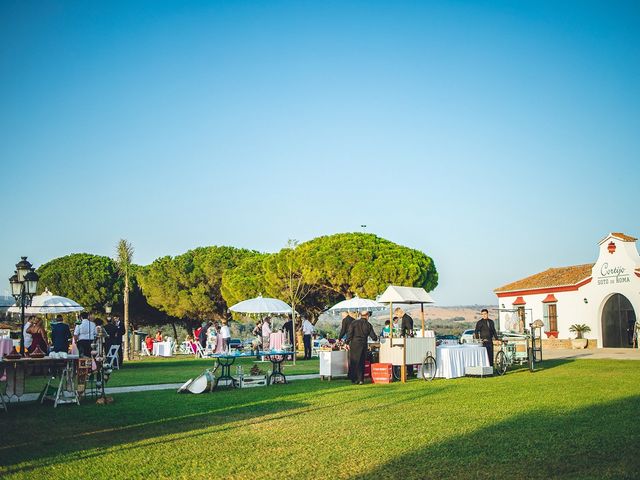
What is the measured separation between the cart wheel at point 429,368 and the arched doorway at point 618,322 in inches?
810

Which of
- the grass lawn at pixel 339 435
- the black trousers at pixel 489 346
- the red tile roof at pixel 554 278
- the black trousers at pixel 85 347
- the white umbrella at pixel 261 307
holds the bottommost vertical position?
the grass lawn at pixel 339 435


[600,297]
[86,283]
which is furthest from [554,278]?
[86,283]

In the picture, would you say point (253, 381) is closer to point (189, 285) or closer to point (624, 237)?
point (624, 237)

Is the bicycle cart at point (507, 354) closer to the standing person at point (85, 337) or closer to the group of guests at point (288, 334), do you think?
the group of guests at point (288, 334)

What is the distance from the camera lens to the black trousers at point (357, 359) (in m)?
15.4

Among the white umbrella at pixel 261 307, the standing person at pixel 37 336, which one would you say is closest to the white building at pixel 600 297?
the white umbrella at pixel 261 307

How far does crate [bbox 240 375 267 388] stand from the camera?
15047 millimetres

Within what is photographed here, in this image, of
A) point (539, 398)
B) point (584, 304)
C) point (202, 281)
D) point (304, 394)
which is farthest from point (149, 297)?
point (539, 398)

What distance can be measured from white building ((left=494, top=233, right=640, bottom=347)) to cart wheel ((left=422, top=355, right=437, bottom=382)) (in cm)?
1413

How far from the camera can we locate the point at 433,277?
38.4 m

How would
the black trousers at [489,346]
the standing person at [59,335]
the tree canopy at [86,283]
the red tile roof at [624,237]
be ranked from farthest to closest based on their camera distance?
the tree canopy at [86,283], the red tile roof at [624,237], the black trousers at [489,346], the standing person at [59,335]

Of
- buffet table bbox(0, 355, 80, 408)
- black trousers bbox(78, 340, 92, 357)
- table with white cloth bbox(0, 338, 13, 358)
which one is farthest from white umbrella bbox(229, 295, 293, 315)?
buffet table bbox(0, 355, 80, 408)

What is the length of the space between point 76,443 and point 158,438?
97cm

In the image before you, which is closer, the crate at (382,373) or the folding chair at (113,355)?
the crate at (382,373)
